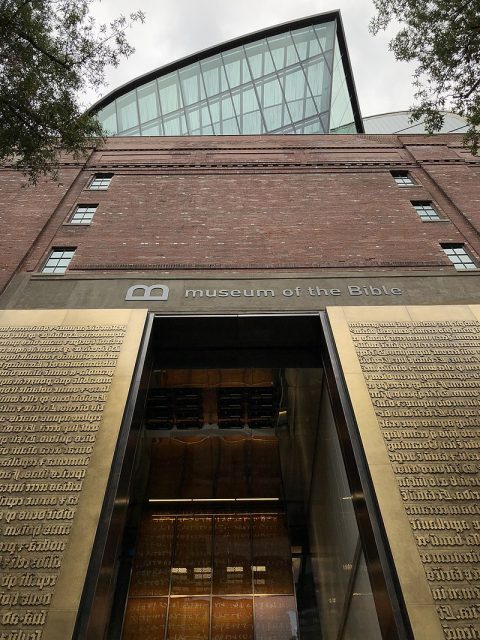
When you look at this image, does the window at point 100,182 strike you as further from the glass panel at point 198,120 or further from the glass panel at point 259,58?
the glass panel at point 259,58

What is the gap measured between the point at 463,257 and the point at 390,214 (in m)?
2.79

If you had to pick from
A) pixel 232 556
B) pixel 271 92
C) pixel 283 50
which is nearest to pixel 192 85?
pixel 271 92

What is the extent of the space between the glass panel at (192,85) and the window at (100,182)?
13.6 meters

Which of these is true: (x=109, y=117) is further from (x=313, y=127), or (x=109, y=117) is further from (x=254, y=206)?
(x=254, y=206)

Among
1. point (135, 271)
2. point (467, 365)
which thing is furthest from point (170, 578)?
point (467, 365)

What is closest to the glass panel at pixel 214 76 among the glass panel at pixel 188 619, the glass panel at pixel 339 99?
the glass panel at pixel 339 99

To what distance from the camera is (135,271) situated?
40.4 ft

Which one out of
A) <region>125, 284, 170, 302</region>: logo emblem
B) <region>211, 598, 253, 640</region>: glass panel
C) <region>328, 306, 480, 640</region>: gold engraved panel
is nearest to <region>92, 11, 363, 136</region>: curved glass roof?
<region>125, 284, 170, 302</region>: logo emblem

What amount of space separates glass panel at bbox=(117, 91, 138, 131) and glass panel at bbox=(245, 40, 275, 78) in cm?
818

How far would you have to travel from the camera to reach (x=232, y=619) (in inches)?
500

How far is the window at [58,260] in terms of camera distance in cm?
1287

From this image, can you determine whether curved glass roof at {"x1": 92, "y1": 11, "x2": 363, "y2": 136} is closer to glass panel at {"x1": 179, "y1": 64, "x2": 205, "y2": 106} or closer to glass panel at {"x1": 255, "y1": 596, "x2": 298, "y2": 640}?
glass panel at {"x1": 179, "y1": 64, "x2": 205, "y2": 106}

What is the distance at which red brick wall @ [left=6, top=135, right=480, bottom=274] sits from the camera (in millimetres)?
12914

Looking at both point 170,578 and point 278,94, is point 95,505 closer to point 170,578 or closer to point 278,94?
point 170,578
